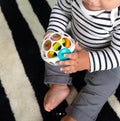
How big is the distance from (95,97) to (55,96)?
156mm

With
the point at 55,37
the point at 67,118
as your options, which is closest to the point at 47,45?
the point at 55,37

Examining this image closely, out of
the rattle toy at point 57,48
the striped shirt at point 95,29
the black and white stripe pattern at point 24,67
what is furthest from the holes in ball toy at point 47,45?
the black and white stripe pattern at point 24,67

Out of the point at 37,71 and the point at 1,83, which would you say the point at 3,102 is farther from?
the point at 37,71

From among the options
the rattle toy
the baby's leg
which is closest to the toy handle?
the rattle toy

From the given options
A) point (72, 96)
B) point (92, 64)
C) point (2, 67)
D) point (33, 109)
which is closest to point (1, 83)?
point (2, 67)

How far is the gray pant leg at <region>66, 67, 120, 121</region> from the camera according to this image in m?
0.70

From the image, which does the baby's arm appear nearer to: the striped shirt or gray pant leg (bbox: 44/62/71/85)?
the striped shirt

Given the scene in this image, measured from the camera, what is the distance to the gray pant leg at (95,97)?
27.5 inches

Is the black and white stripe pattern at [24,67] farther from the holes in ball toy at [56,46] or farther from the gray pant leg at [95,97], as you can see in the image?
the holes in ball toy at [56,46]

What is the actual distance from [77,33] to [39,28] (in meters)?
0.30

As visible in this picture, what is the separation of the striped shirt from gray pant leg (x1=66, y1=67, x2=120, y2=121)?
0.07 meters

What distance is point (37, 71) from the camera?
865 millimetres

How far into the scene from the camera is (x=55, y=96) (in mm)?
768

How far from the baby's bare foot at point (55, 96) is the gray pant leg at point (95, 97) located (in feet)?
0.20
